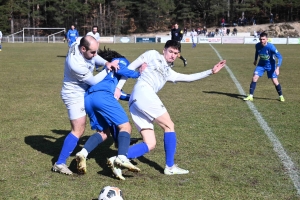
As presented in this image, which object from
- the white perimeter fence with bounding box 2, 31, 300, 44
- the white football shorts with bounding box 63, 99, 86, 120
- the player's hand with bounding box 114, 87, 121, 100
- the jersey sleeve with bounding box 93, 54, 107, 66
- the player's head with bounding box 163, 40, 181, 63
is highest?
the white perimeter fence with bounding box 2, 31, 300, 44

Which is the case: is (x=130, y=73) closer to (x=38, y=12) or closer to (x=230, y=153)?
(x=230, y=153)

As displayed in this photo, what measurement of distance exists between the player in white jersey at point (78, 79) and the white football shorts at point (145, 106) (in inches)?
16.4

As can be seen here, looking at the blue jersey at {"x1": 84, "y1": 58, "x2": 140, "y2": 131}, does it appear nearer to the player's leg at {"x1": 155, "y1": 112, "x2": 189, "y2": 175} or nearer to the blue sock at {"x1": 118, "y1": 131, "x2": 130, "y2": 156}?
the blue sock at {"x1": 118, "y1": 131, "x2": 130, "y2": 156}

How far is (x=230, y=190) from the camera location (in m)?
4.36

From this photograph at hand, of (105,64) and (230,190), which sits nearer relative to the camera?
(230,190)

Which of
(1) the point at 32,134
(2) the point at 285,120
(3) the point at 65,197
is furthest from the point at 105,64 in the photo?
(2) the point at 285,120

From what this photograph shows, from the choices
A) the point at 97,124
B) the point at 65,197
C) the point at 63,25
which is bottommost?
the point at 65,197

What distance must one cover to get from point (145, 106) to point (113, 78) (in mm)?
603

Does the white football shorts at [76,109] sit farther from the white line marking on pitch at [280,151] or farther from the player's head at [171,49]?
the white line marking on pitch at [280,151]

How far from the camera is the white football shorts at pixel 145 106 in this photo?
4.73m

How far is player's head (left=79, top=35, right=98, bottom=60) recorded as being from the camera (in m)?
4.52

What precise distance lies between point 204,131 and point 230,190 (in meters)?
2.52

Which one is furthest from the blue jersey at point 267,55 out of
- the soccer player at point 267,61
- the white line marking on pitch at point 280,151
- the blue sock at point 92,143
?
the blue sock at point 92,143

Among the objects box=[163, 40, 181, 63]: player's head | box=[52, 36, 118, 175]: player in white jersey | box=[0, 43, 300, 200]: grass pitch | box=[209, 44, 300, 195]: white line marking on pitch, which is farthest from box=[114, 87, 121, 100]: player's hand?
box=[209, 44, 300, 195]: white line marking on pitch
